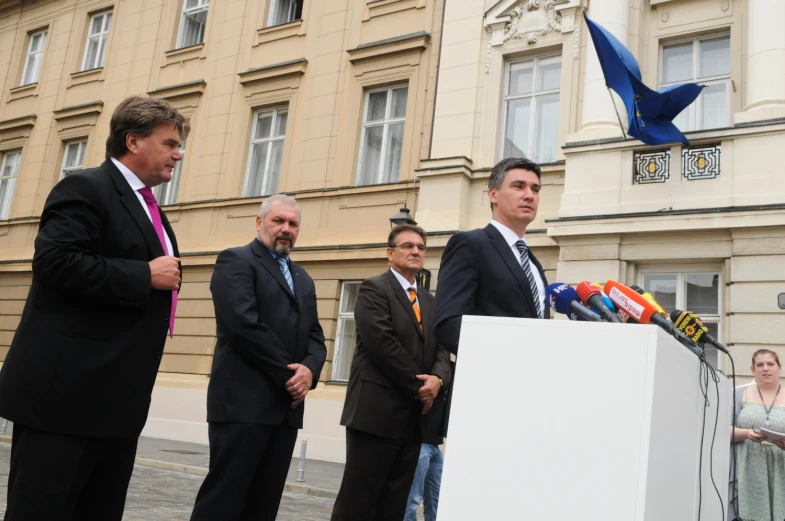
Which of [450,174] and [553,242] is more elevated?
[450,174]

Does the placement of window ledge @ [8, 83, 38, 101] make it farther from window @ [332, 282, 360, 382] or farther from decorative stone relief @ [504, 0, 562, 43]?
decorative stone relief @ [504, 0, 562, 43]

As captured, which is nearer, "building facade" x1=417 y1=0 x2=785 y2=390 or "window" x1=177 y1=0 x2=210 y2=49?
"building facade" x1=417 y1=0 x2=785 y2=390

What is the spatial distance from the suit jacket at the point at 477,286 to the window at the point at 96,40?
19043 mm

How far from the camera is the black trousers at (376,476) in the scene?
3.92m

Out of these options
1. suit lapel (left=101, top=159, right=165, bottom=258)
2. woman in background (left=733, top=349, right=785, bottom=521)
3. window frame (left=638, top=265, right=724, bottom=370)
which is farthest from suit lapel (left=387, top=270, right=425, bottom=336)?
window frame (left=638, top=265, right=724, bottom=370)

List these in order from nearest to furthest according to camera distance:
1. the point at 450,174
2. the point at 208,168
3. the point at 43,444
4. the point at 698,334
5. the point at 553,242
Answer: the point at 43,444
the point at 698,334
the point at 553,242
the point at 450,174
the point at 208,168

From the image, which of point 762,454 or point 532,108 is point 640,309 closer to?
point 762,454

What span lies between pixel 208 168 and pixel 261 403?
44.2 feet

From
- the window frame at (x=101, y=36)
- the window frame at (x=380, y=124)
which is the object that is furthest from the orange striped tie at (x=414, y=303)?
the window frame at (x=101, y=36)

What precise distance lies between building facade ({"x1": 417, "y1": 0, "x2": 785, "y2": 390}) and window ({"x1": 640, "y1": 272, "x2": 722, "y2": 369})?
0.02 metres

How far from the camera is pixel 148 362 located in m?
2.74

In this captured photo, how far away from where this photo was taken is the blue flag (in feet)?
33.6

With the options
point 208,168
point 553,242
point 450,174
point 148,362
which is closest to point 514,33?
point 450,174

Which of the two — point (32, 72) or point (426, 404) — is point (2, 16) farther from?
point (426, 404)
